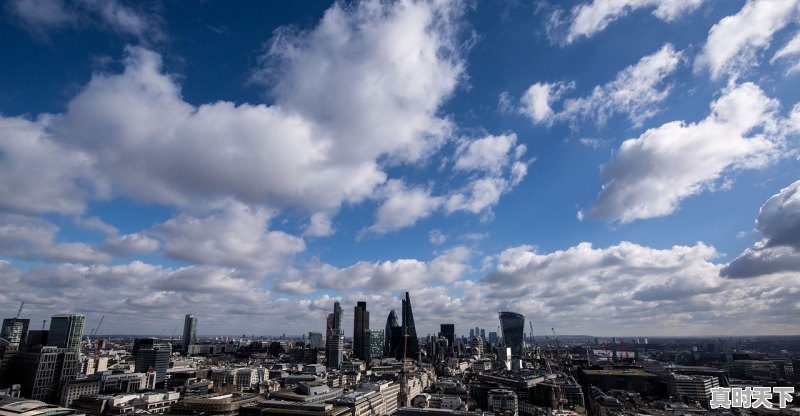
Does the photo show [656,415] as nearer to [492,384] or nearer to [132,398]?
[492,384]

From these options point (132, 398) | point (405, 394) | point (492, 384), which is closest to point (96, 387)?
point (132, 398)

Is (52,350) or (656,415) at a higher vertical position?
(52,350)

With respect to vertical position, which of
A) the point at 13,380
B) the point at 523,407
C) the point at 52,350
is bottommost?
the point at 523,407

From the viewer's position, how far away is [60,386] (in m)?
162

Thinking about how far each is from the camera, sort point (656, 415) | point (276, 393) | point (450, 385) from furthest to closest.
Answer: point (450, 385), point (276, 393), point (656, 415)

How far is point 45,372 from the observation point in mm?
159750

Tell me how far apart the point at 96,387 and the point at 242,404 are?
237 feet

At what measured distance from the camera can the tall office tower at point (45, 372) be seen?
157000 mm

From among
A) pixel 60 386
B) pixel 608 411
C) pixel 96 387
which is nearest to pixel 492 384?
pixel 608 411

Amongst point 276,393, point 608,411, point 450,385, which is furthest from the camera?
point 450,385

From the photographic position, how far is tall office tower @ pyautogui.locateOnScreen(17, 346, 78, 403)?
157000mm

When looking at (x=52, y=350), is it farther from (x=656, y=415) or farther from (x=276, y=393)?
(x=656, y=415)

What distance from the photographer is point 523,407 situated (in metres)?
166

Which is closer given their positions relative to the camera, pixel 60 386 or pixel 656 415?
pixel 656 415
